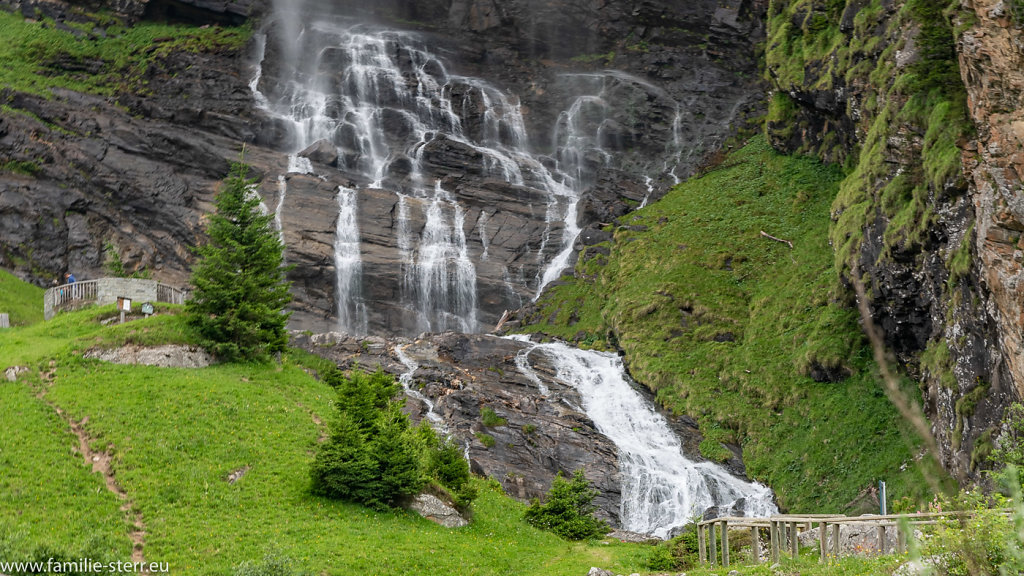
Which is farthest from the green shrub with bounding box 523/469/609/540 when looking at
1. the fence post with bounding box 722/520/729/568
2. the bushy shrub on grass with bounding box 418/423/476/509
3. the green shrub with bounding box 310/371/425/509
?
the fence post with bounding box 722/520/729/568

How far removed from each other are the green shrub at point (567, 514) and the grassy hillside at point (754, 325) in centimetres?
808

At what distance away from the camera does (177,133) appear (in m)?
58.9

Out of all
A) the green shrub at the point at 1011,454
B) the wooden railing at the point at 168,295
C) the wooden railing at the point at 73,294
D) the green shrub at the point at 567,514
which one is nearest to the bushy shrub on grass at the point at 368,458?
the green shrub at the point at 567,514

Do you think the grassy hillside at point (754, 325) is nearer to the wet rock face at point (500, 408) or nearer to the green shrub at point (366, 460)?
the wet rock face at point (500, 408)

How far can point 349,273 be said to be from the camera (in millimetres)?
52125

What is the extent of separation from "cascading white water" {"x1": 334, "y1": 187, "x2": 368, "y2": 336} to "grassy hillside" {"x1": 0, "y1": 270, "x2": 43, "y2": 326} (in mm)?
15971

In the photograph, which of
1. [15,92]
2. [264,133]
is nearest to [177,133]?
[264,133]

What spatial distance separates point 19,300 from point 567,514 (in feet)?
106

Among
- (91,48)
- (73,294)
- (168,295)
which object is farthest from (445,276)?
(91,48)

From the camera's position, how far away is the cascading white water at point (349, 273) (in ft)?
166

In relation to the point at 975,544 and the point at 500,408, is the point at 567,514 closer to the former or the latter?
the point at 500,408

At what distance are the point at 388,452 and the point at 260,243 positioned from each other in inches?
514

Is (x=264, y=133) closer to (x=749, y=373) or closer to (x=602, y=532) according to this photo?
(x=749, y=373)

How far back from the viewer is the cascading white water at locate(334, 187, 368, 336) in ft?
166
